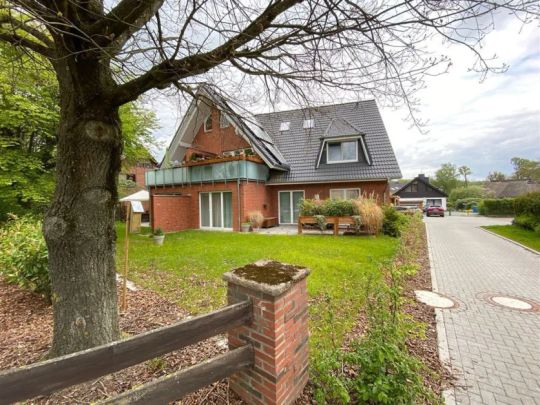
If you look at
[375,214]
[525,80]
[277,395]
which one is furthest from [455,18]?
[375,214]

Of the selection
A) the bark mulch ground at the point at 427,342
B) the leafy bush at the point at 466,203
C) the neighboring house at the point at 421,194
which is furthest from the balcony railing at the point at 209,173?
the leafy bush at the point at 466,203

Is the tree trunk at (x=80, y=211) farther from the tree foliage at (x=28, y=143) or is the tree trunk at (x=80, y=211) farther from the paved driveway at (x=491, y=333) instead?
the tree foliage at (x=28, y=143)

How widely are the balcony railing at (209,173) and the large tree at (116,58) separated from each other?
10.5 metres

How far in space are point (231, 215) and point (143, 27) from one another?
11.7 m

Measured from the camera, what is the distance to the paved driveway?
2461mm

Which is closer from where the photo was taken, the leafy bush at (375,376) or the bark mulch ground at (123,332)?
the leafy bush at (375,376)

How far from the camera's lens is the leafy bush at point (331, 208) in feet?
36.4

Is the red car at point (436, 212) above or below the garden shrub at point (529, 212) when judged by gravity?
below

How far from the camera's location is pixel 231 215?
13.9 m

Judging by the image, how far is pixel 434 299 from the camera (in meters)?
4.62

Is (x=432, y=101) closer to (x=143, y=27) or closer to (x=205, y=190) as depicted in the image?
(x=143, y=27)

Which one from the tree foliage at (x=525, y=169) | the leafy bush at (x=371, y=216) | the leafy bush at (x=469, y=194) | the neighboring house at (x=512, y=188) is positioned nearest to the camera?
the leafy bush at (x=371, y=216)

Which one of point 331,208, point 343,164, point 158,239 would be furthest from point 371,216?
point 158,239

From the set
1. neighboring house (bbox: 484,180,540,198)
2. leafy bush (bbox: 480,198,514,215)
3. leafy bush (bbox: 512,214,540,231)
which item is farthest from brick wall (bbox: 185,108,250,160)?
neighboring house (bbox: 484,180,540,198)
